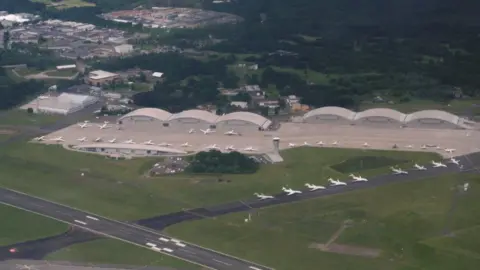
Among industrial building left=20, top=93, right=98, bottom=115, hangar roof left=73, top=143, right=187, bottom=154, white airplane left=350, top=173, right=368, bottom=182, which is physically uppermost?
white airplane left=350, top=173, right=368, bottom=182

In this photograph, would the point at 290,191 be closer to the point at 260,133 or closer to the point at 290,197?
the point at 290,197

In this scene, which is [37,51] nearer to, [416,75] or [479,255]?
[416,75]

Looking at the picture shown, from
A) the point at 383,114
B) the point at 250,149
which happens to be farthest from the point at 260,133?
the point at 383,114

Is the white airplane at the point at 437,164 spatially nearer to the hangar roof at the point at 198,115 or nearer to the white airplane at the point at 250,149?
the white airplane at the point at 250,149

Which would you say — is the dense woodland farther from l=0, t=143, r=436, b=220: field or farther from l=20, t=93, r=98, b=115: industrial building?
l=20, t=93, r=98, b=115: industrial building

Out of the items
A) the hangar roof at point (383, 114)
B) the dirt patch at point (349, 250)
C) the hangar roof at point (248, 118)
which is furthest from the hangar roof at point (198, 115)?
the dirt patch at point (349, 250)

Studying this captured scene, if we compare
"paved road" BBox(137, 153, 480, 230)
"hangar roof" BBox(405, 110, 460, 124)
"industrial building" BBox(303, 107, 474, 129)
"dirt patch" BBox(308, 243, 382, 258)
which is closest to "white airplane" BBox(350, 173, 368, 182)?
"paved road" BBox(137, 153, 480, 230)

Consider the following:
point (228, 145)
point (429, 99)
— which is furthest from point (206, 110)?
point (429, 99)
